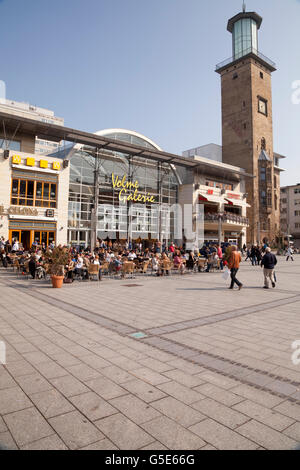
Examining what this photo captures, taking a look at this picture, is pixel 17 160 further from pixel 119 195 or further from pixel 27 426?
pixel 27 426

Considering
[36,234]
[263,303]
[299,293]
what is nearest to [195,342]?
[263,303]

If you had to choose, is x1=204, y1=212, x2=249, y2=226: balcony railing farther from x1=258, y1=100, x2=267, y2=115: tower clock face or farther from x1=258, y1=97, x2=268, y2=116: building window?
x1=258, y1=100, x2=267, y2=115: tower clock face

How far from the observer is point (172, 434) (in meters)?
2.40

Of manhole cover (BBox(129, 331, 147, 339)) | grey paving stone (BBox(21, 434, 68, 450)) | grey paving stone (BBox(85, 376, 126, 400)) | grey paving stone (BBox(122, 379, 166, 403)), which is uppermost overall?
manhole cover (BBox(129, 331, 147, 339))

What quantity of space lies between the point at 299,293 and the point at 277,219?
50.0 m

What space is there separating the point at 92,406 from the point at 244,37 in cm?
6600

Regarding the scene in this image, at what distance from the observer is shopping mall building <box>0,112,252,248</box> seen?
76.6ft

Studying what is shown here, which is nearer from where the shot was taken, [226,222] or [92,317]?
[92,317]

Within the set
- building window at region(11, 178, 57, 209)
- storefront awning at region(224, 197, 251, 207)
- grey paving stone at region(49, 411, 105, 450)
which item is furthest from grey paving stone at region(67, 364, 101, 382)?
storefront awning at region(224, 197, 251, 207)

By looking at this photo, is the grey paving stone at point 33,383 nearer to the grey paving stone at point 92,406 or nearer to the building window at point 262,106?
the grey paving stone at point 92,406

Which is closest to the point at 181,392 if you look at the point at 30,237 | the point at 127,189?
the point at 30,237

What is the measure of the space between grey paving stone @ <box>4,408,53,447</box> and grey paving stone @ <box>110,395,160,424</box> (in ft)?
2.15
